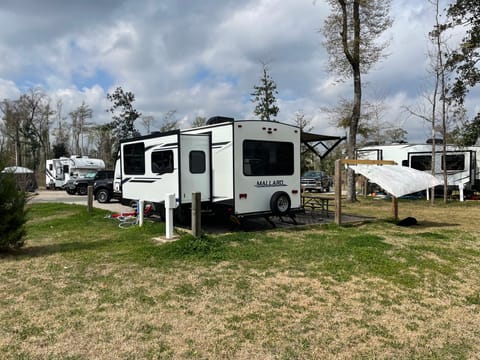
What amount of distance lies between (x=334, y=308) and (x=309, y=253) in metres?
2.41

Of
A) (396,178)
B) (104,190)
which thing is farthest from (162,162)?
(104,190)

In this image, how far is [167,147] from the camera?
8.88m

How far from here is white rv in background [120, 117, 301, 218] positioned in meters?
8.50

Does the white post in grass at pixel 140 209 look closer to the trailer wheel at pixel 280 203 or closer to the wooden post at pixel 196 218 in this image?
the wooden post at pixel 196 218

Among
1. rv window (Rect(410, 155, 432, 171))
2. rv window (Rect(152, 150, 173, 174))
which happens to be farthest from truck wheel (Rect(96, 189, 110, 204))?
rv window (Rect(410, 155, 432, 171))

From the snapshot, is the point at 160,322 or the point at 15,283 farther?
the point at 15,283

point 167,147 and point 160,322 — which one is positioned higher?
point 167,147

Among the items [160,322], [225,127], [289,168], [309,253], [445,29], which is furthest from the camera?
[445,29]

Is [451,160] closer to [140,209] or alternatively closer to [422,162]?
[422,162]

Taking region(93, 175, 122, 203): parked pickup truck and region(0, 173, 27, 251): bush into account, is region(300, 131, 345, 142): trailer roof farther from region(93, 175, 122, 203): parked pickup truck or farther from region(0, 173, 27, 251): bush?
region(93, 175, 122, 203): parked pickup truck

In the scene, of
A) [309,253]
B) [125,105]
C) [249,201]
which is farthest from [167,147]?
[125,105]

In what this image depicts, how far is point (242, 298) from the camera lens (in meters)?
4.48

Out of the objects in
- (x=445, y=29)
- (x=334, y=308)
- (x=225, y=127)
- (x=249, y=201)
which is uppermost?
(x=445, y=29)

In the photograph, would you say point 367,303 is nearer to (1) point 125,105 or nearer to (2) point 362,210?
(2) point 362,210
